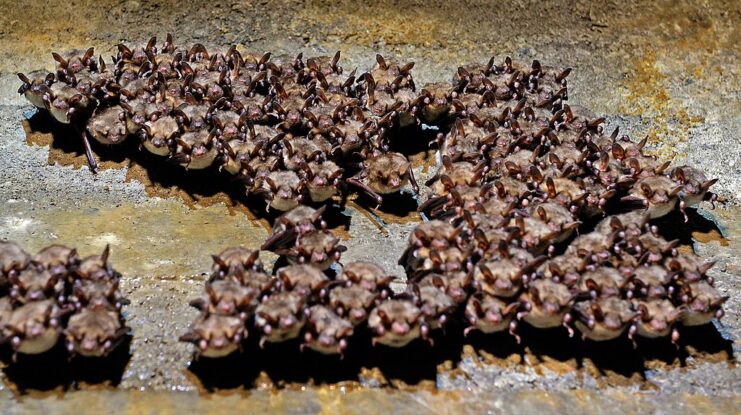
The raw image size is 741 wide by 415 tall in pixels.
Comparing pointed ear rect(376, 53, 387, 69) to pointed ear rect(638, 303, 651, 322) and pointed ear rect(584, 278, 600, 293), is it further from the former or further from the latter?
pointed ear rect(638, 303, 651, 322)

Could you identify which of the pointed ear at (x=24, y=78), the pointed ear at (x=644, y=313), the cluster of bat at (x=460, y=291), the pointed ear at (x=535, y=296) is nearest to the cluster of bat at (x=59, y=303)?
the cluster of bat at (x=460, y=291)

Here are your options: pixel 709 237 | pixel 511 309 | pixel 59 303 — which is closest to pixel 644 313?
pixel 511 309

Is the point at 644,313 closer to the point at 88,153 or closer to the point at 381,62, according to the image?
the point at 381,62

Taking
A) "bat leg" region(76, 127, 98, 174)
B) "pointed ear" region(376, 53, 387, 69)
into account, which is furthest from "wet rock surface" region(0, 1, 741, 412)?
"pointed ear" region(376, 53, 387, 69)

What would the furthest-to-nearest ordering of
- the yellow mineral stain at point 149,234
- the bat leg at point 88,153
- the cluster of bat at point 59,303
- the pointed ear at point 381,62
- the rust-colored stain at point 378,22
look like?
1. the rust-colored stain at point 378,22
2. the pointed ear at point 381,62
3. the bat leg at point 88,153
4. the yellow mineral stain at point 149,234
5. the cluster of bat at point 59,303

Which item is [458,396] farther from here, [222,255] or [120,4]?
Answer: [120,4]

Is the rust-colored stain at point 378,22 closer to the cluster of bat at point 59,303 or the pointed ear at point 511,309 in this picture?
the pointed ear at point 511,309
